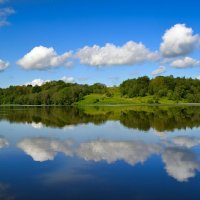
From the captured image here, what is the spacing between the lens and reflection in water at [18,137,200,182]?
19906mm

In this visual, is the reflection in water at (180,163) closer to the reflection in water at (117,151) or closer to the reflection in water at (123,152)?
the reflection in water at (123,152)

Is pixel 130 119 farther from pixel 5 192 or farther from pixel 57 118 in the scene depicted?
pixel 5 192

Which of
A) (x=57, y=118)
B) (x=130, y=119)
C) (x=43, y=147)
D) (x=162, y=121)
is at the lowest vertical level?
(x=57, y=118)

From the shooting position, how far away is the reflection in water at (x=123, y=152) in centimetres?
1991

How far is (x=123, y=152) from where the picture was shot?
2478 centimetres

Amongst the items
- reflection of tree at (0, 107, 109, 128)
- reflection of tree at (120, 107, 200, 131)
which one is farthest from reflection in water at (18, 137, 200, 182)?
reflection of tree at (0, 107, 109, 128)

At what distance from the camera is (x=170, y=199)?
13695 millimetres

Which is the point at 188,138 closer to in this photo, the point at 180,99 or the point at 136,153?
the point at 136,153

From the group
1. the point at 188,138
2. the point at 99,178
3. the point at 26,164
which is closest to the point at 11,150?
the point at 26,164

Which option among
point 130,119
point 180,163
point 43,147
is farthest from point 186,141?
point 130,119

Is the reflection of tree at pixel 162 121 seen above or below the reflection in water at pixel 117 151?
above

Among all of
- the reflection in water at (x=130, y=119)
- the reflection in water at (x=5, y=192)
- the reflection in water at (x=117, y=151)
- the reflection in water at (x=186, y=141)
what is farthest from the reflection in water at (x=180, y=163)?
the reflection in water at (x=130, y=119)

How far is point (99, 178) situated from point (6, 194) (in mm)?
4844

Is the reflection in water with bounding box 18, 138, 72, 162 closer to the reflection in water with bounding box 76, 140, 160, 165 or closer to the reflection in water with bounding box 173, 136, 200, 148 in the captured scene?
the reflection in water with bounding box 76, 140, 160, 165
